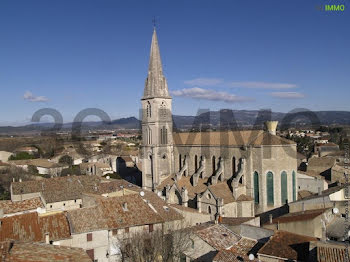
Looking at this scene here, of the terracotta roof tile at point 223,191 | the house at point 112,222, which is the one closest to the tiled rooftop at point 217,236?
the house at point 112,222

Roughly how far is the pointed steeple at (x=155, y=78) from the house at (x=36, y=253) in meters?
30.1

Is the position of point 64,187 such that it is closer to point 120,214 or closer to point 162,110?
point 162,110

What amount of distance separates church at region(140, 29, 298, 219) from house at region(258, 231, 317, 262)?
11.9 meters

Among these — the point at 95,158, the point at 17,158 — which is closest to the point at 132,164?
the point at 95,158

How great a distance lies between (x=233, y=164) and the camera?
1375 inches

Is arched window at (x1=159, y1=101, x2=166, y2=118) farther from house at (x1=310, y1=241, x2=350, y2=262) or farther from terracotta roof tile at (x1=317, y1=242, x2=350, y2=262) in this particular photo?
terracotta roof tile at (x1=317, y1=242, x2=350, y2=262)

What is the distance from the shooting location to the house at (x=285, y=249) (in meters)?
16.9

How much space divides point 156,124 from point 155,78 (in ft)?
18.0

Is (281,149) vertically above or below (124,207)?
above

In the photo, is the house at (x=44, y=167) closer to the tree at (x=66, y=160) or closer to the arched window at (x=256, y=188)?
the tree at (x=66, y=160)

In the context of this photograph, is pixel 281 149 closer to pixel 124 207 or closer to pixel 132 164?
pixel 124 207

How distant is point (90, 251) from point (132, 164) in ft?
169

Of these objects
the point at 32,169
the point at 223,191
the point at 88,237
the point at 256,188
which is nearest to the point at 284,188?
the point at 256,188

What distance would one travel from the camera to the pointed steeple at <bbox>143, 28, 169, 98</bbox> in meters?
41.2
